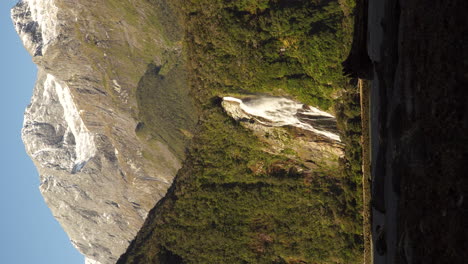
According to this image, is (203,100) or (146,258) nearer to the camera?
(203,100)

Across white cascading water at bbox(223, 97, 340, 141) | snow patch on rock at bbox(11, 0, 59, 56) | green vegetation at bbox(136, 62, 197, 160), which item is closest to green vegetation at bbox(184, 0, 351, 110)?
white cascading water at bbox(223, 97, 340, 141)

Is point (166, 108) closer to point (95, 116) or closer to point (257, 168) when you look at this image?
point (95, 116)

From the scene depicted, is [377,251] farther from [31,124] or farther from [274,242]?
[31,124]

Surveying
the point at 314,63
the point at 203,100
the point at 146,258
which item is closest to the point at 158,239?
the point at 146,258

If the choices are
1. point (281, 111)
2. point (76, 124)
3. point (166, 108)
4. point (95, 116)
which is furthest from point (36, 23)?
point (281, 111)

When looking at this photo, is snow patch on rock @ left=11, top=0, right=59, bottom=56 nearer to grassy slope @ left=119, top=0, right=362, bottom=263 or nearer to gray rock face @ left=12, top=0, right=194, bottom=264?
gray rock face @ left=12, top=0, right=194, bottom=264
